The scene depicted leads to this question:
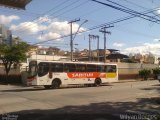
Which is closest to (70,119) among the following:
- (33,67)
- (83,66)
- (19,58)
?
(33,67)

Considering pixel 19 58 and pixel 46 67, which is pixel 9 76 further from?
pixel 46 67

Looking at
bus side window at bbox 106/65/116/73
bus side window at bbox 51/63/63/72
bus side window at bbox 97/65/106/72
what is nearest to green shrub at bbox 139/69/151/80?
bus side window at bbox 106/65/116/73

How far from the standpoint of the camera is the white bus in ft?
96.0

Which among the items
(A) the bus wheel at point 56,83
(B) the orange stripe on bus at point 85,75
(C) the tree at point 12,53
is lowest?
(A) the bus wheel at point 56,83

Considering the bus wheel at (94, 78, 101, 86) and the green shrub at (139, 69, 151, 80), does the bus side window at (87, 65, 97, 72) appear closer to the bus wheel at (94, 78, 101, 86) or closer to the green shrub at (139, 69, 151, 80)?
the bus wheel at (94, 78, 101, 86)

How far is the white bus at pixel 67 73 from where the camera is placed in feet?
96.0

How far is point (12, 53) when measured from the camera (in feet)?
153

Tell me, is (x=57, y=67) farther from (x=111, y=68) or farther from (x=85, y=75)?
(x=111, y=68)

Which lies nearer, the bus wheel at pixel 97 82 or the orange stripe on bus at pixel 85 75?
the orange stripe on bus at pixel 85 75

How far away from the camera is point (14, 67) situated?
49.3 m

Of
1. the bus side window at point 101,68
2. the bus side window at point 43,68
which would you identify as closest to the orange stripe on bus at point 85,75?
the bus side window at point 101,68

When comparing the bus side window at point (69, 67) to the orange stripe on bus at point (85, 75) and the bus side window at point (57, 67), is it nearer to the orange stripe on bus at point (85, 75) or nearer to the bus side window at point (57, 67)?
the orange stripe on bus at point (85, 75)

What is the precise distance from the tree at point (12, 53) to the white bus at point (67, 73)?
1603cm

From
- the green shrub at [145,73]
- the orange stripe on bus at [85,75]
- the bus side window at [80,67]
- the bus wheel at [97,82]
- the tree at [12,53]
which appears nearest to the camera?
the orange stripe on bus at [85,75]
